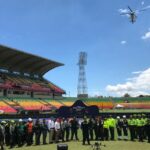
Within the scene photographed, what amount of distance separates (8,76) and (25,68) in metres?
11.5

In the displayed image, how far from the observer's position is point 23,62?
91.8m

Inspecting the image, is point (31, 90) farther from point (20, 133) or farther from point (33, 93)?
point (20, 133)

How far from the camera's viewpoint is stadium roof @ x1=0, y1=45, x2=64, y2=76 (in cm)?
8294

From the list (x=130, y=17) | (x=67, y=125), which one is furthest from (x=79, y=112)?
(x=67, y=125)

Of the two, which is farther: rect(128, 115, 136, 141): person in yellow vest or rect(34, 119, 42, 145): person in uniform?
rect(128, 115, 136, 141): person in yellow vest

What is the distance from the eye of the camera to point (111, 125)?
1126 inches

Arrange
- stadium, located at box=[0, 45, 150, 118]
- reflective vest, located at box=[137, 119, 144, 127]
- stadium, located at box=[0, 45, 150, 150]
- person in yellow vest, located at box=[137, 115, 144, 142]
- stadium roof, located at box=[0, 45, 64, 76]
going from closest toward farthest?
person in yellow vest, located at box=[137, 115, 144, 142], reflective vest, located at box=[137, 119, 144, 127], stadium, located at box=[0, 45, 150, 150], stadium, located at box=[0, 45, 150, 118], stadium roof, located at box=[0, 45, 64, 76]

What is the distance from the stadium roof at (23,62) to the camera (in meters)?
82.9

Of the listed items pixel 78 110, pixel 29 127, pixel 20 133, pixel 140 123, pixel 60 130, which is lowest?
pixel 20 133

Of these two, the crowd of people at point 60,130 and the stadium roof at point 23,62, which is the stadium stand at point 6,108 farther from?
the crowd of people at point 60,130

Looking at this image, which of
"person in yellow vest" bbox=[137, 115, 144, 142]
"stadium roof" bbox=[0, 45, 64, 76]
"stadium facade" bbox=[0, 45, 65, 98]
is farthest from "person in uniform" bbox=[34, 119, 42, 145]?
"stadium roof" bbox=[0, 45, 64, 76]

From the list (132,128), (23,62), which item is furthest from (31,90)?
(132,128)

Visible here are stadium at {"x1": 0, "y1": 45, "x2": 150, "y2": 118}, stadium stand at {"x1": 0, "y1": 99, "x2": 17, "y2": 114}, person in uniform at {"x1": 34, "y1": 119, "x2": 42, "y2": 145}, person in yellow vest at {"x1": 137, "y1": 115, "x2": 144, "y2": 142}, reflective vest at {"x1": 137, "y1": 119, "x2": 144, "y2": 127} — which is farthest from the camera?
stadium at {"x1": 0, "y1": 45, "x2": 150, "y2": 118}

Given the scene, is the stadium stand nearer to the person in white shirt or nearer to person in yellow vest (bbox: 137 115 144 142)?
the person in white shirt
